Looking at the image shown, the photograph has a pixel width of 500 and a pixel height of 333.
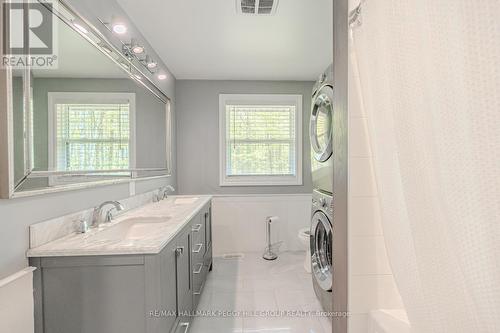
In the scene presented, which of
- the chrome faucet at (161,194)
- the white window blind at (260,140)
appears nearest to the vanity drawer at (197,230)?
the chrome faucet at (161,194)

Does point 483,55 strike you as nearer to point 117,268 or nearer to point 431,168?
point 431,168

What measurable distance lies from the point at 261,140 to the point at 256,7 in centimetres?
183

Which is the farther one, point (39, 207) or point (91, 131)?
point (91, 131)

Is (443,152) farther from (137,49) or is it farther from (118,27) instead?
(137,49)

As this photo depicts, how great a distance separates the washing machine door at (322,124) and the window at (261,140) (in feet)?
4.57

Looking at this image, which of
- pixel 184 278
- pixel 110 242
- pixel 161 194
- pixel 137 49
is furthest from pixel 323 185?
pixel 137 49

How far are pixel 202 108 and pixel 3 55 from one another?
2.50m

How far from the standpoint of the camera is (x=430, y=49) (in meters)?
0.64

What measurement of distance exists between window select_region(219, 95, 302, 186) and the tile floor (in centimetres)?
109

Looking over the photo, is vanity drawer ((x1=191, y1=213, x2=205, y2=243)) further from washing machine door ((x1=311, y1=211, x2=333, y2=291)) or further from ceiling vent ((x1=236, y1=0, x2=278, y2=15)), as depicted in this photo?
ceiling vent ((x1=236, y1=0, x2=278, y2=15))

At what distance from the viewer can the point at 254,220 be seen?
3.40 m

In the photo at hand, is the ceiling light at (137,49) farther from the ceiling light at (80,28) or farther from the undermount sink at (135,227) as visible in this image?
the undermount sink at (135,227)

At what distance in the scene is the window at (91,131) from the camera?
1236 millimetres

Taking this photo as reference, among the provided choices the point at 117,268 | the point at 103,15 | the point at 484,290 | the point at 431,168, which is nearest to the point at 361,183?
the point at 431,168
